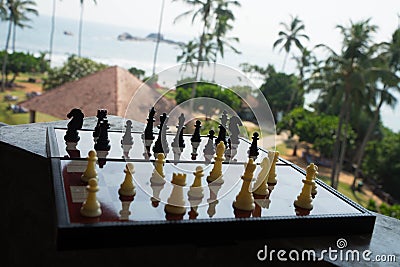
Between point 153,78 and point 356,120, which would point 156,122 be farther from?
point 356,120

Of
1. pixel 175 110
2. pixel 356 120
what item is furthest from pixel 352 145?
pixel 175 110

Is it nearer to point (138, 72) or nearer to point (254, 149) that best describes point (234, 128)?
point (254, 149)

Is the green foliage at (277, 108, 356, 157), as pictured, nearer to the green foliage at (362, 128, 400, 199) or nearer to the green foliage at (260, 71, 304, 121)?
the green foliage at (362, 128, 400, 199)

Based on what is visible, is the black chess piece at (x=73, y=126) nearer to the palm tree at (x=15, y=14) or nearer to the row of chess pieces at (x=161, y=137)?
the row of chess pieces at (x=161, y=137)

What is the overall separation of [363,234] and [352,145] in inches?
582

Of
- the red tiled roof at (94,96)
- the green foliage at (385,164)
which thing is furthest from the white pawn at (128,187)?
the green foliage at (385,164)

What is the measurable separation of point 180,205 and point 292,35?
17908 mm

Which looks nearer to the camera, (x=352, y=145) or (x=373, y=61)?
(x=373, y=61)

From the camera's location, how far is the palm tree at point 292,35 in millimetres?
18375

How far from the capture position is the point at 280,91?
→ 19.2 meters

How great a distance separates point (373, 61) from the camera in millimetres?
13219

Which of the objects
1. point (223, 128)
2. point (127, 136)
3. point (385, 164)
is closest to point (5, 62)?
point (385, 164)

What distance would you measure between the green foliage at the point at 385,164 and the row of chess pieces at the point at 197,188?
1212cm

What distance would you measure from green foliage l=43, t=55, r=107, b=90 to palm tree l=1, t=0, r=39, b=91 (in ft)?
Answer: 6.00
